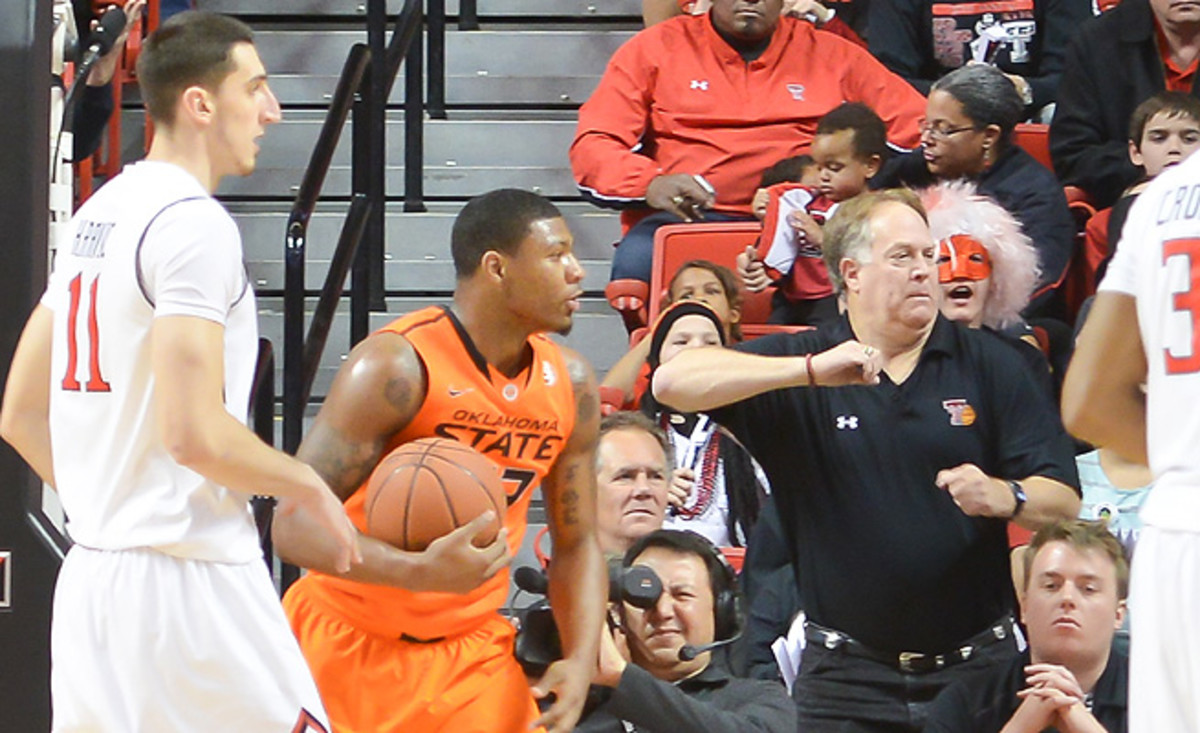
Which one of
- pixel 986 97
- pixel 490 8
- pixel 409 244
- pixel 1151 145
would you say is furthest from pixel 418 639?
pixel 490 8

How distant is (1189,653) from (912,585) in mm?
1700

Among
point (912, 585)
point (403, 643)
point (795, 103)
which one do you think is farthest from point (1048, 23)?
point (403, 643)

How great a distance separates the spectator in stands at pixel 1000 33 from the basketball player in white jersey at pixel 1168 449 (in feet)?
15.2

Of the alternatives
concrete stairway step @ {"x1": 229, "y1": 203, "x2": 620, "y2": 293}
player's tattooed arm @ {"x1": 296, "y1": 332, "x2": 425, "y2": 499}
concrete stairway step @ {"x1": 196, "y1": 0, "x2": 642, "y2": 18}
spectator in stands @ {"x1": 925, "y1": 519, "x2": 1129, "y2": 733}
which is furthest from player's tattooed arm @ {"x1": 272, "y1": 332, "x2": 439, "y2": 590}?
concrete stairway step @ {"x1": 196, "y1": 0, "x2": 642, "y2": 18}

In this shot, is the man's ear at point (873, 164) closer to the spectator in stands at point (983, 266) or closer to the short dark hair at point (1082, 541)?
the spectator in stands at point (983, 266)

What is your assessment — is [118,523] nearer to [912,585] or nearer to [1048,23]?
[912,585]

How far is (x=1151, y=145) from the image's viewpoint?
654 cm

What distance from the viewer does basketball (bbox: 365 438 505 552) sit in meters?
3.94

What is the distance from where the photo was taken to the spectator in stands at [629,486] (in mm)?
5395

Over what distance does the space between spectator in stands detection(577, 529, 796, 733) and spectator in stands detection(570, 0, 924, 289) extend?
8.67ft

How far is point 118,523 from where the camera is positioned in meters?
3.60

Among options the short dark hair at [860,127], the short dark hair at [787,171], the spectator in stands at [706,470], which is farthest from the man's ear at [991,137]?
the spectator in stands at [706,470]

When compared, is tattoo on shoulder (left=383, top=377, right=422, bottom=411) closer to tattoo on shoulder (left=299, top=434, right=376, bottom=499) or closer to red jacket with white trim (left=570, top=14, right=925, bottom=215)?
tattoo on shoulder (left=299, top=434, right=376, bottom=499)

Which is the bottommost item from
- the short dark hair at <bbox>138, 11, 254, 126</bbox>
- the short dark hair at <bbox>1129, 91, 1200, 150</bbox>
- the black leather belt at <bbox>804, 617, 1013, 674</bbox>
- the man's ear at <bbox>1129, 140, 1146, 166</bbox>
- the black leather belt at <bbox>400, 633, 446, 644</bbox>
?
the black leather belt at <bbox>804, 617, 1013, 674</bbox>
